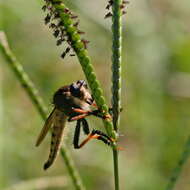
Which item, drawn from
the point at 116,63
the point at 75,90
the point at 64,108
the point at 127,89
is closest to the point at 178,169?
the point at 116,63

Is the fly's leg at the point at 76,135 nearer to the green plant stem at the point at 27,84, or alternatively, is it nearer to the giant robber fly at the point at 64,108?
the giant robber fly at the point at 64,108

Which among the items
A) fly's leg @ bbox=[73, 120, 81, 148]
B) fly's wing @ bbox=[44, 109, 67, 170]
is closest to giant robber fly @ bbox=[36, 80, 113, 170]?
fly's wing @ bbox=[44, 109, 67, 170]

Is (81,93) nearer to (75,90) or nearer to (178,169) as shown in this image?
(75,90)

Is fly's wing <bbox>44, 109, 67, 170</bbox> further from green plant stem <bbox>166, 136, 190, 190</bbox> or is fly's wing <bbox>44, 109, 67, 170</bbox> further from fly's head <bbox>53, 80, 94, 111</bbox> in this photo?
green plant stem <bbox>166, 136, 190, 190</bbox>

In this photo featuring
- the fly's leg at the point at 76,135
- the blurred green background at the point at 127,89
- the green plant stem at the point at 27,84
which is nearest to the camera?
the green plant stem at the point at 27,84

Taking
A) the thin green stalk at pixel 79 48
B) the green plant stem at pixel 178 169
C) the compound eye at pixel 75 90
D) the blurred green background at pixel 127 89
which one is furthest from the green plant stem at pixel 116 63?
the blurred green background at pixel 127 89
